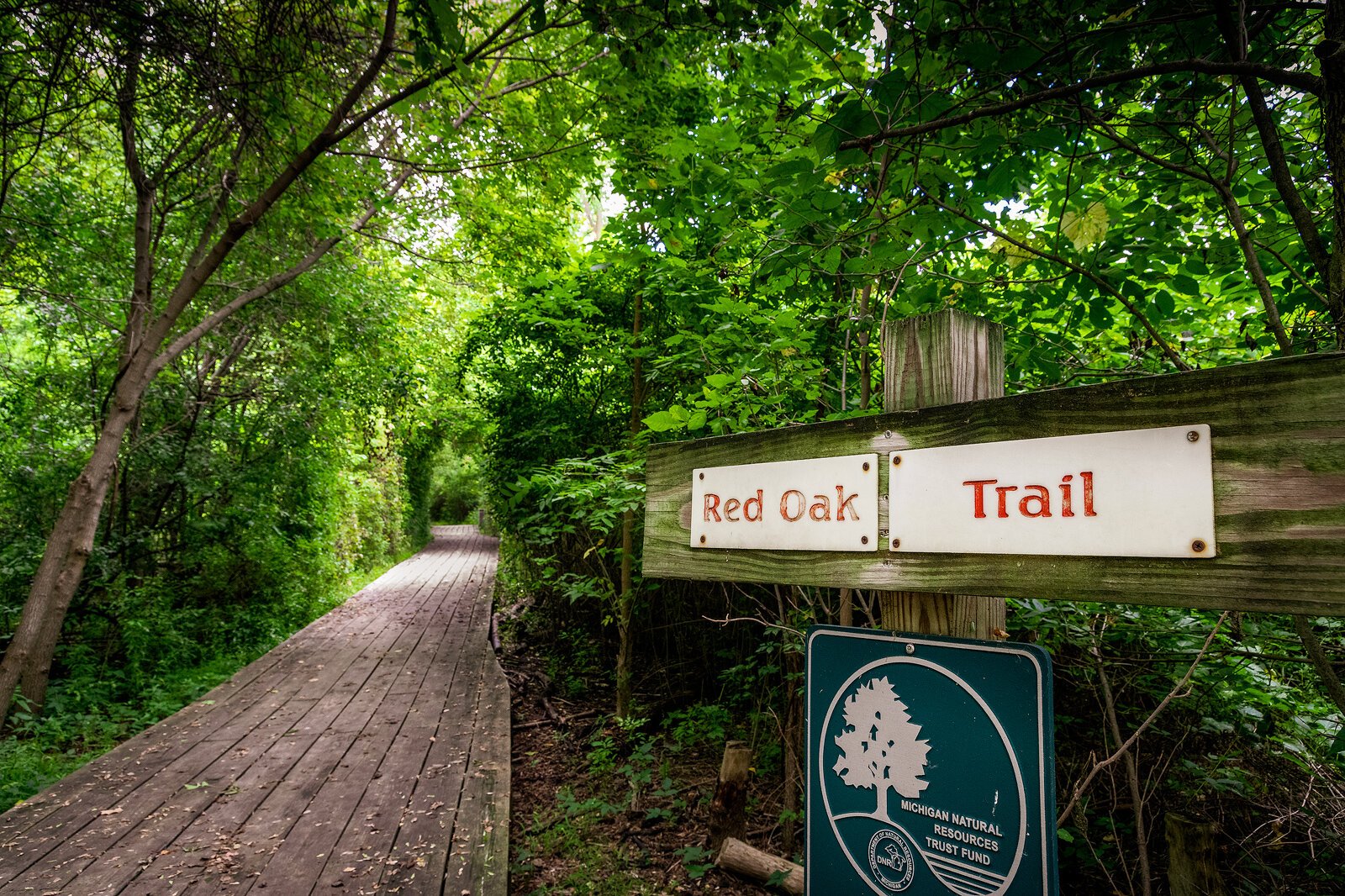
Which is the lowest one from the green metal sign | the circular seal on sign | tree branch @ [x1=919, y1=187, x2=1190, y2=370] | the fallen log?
the fallen log

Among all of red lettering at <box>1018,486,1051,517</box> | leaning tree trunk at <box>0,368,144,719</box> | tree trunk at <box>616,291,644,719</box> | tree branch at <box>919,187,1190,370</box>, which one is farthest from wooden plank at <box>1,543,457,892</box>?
tree branch at <box>919,187,1190,370</box>

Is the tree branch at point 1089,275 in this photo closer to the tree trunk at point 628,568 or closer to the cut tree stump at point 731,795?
the cut tree stump at point 731,795

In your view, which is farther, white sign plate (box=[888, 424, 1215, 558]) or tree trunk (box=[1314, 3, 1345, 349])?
tree trunk (box=[1314, 3, 1345, 349])

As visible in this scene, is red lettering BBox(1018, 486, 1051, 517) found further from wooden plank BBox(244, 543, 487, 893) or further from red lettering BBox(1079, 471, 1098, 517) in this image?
wooden plank BBox(244, 543, 487, 893)

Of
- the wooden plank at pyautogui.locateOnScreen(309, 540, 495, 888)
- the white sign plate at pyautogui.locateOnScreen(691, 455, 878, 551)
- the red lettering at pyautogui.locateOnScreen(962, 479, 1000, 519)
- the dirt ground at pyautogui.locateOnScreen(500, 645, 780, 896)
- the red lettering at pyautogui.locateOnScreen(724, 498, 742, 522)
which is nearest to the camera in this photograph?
the red lettering at pyautogui.locateOnScreen(962, 479, 1000, 519)

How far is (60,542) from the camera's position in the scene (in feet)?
16.4

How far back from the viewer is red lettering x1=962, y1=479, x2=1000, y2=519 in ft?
3.23

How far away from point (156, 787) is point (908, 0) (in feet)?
17.2

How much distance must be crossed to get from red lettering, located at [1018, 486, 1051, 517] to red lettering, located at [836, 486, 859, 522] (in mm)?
274

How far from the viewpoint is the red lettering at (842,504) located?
1.14 m

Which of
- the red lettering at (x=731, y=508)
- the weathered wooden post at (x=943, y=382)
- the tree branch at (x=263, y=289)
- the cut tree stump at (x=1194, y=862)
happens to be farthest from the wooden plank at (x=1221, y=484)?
the tree branch at (x=263, y=289)

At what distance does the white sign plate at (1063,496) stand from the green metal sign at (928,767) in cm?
20

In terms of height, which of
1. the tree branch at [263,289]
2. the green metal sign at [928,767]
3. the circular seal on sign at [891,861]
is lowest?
the circular seal on sign at [891,861]

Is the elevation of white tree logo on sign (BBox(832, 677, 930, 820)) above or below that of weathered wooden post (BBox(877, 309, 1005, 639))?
below
